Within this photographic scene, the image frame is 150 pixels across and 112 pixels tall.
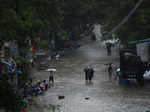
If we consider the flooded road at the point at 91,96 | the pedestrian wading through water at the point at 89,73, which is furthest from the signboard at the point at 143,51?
the pedestrian wading through water at the point at 89,73

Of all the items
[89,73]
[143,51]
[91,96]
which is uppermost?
[143,51]

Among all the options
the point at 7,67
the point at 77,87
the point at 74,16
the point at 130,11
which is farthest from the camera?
the point at 74,16

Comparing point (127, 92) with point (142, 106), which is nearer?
point (142, 106)

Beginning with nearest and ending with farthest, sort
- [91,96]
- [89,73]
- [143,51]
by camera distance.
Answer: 1. [91,96]
2. [89,73]
3. [143,51]

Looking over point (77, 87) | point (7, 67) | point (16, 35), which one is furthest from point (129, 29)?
point (16, 35)

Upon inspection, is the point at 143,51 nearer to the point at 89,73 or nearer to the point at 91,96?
the point at 89,73

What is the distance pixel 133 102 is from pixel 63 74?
15.3m

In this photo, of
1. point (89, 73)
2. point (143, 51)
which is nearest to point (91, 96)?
point (89, 73)

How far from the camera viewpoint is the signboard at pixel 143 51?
29.0 meters

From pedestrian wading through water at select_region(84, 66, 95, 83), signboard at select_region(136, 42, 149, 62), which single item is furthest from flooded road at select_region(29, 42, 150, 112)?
signboard at select_region(136, 42, 149, 62)

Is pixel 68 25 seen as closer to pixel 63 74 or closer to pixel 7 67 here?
pixel 63 74

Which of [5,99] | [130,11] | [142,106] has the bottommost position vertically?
[142,106]

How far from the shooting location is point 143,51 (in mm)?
29672

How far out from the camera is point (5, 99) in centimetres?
1041
